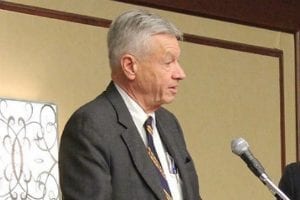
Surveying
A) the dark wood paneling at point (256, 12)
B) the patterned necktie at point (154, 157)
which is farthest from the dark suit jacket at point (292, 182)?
the dark wood paneling at point (256, 12)

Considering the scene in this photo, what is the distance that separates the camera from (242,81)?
5.13 meters

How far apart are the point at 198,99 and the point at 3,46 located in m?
1.31

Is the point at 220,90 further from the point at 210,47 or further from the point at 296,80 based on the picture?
the point at 296,80

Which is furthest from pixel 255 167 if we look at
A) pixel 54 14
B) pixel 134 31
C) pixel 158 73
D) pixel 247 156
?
pixel 54 14

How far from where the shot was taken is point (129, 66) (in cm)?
247

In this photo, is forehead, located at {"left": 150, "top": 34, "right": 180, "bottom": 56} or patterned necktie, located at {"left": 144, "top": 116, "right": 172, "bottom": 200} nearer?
patterned necktie, located at {"left": 144, "top": 116, "right": 172, "bottom": 200}

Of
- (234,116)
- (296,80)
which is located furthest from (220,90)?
(296,80)

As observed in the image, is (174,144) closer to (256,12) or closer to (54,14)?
(54,14)

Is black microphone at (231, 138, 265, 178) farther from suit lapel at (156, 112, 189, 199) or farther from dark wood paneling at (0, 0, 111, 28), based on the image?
dark wood paneling at (0, 0, 111, 28)

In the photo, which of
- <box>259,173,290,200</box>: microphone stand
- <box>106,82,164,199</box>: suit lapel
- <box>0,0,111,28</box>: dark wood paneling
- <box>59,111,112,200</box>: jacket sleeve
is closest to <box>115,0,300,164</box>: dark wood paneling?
<box>0,0,111,28</box>: dark wood paneling

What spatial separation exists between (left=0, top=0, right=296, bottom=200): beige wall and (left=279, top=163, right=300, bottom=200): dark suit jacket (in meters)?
1.32

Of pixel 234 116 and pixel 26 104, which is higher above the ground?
pixel 234 116

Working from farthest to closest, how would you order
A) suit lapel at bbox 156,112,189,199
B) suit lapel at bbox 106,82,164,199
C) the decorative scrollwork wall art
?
the decorative scrollwork wall art < suit lapel at bbox 156,112,189,199 < suit lapel at bbox 106,82,164,199

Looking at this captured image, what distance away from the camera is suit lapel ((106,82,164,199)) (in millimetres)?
2309
